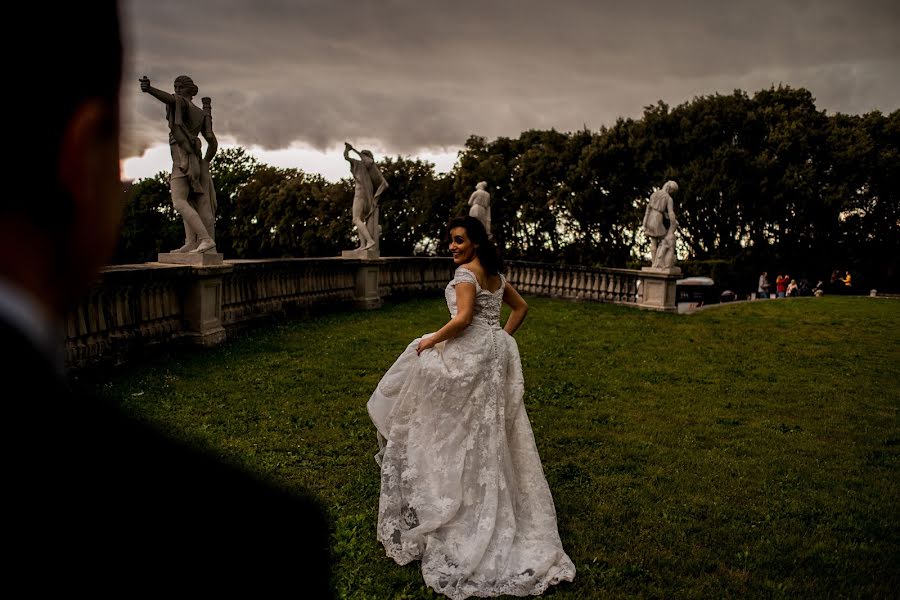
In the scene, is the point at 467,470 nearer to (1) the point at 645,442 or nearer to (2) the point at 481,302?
(2) the point at 481,302

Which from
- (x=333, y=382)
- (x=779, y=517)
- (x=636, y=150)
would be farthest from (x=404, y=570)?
(x=636, y=150)

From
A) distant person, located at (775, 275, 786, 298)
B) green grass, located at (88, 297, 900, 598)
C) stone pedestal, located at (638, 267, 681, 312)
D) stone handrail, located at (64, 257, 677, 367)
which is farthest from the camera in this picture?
distant person, located at (775, 275, 786, 298)

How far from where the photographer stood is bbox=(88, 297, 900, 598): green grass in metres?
4.64

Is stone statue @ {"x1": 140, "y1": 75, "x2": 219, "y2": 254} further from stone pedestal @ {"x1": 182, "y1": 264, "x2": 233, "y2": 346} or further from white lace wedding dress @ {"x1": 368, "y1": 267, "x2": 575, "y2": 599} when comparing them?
white lace wedding dress @ {"x1": 368, "y1": 267, "x2": 575, "y2": 599}

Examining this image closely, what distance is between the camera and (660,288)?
18.3 m

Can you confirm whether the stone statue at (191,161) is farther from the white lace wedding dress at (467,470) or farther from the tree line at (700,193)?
the tree line at (700,193)

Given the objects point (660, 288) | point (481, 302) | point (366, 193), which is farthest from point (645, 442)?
point (660, 288)

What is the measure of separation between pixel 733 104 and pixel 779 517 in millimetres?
30823

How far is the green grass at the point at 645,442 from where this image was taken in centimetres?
464

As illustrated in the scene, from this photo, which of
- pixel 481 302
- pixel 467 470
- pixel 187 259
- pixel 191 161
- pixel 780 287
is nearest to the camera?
pixel 467 470

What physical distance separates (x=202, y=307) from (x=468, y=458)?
23.8ft

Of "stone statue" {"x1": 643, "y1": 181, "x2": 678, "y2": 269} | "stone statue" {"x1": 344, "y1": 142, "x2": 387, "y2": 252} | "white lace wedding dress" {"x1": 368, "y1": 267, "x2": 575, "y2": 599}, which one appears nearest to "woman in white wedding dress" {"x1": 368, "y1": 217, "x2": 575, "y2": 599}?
"white lace wedding dress" {"x1": 368, "y1": 267, "x2": 575, "y2": 599}

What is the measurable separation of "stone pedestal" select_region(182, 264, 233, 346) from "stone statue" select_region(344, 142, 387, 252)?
597 centimetres

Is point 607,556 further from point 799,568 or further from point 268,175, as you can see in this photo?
point 268,175
